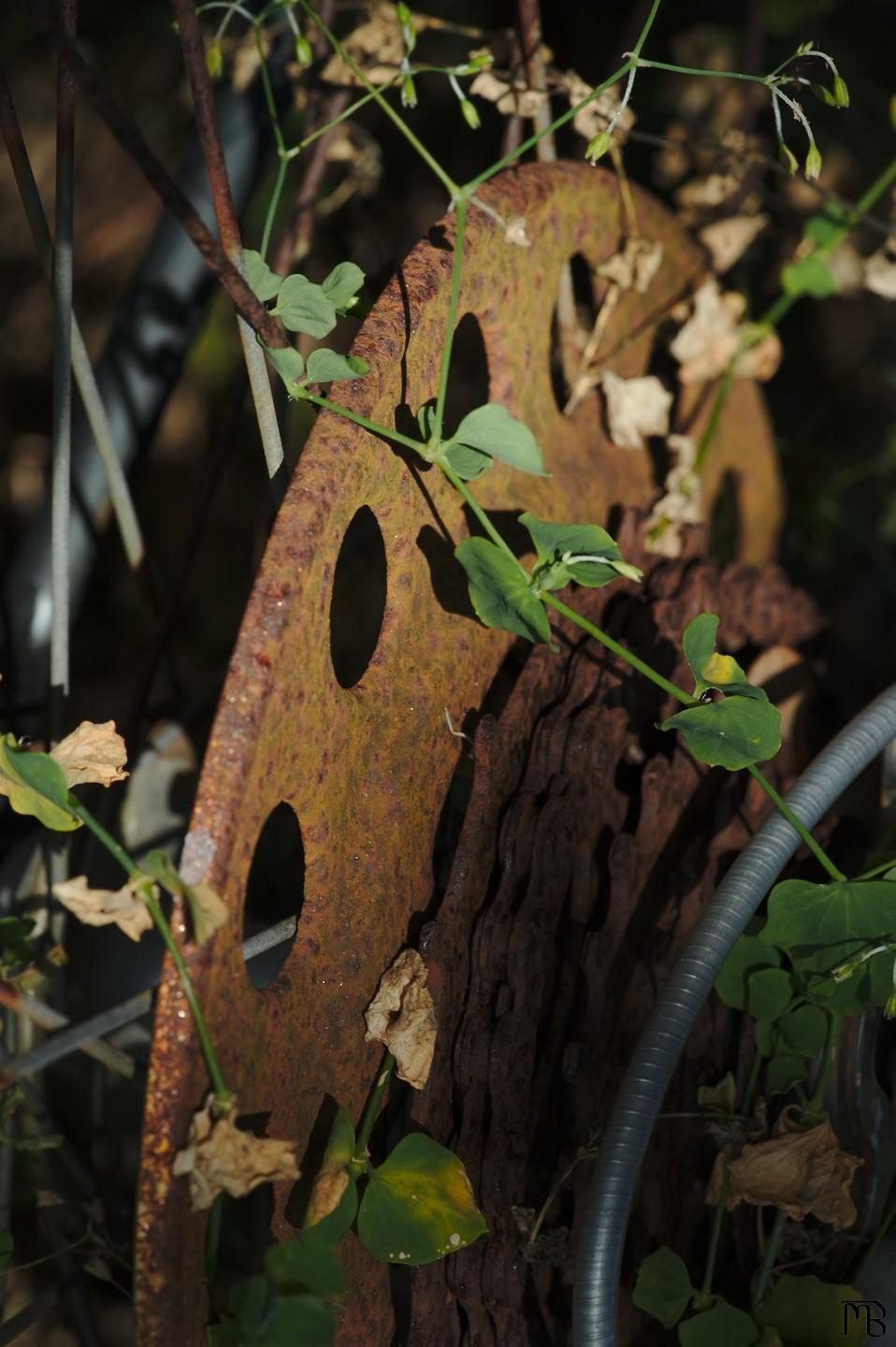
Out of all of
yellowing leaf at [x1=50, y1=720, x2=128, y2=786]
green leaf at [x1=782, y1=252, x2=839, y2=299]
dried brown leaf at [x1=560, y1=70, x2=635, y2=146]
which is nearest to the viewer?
yellowing leaf at [x1=50, y1=720, x2=128, y2=786]

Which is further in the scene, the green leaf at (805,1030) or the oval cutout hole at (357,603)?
the oval cutout hole at (357,603)

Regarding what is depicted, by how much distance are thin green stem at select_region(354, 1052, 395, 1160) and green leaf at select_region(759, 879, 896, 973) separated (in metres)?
0.19

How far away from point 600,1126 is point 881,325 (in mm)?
1144

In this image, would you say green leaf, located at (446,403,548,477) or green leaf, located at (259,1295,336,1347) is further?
green leaf, located at (446,403,548,477)

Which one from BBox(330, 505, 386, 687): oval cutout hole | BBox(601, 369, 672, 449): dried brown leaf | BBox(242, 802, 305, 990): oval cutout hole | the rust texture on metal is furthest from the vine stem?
BBox(330, 505, 386, 687): oval cutout hole

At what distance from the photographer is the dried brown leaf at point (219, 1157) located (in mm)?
408

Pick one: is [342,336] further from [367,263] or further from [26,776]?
[26,776]

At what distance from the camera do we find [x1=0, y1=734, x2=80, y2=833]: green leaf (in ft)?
1.49

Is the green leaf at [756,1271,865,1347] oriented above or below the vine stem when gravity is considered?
below

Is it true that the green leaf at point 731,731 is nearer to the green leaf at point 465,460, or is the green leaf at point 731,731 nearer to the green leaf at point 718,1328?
the green leaf at point 465,460

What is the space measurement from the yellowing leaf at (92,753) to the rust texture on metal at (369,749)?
9 centimetres

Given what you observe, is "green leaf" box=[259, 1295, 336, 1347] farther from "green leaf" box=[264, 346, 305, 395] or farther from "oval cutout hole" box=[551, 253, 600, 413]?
"oval cutout hole" box=[551, 253, 600, 413]

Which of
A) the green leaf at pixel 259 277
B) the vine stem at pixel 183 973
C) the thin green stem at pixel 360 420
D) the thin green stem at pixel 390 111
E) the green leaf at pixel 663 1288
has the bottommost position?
the green leaf at pixel 663 1288

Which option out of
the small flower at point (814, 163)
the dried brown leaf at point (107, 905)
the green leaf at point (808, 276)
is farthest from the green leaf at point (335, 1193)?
the green leaf at point (808, 276)
